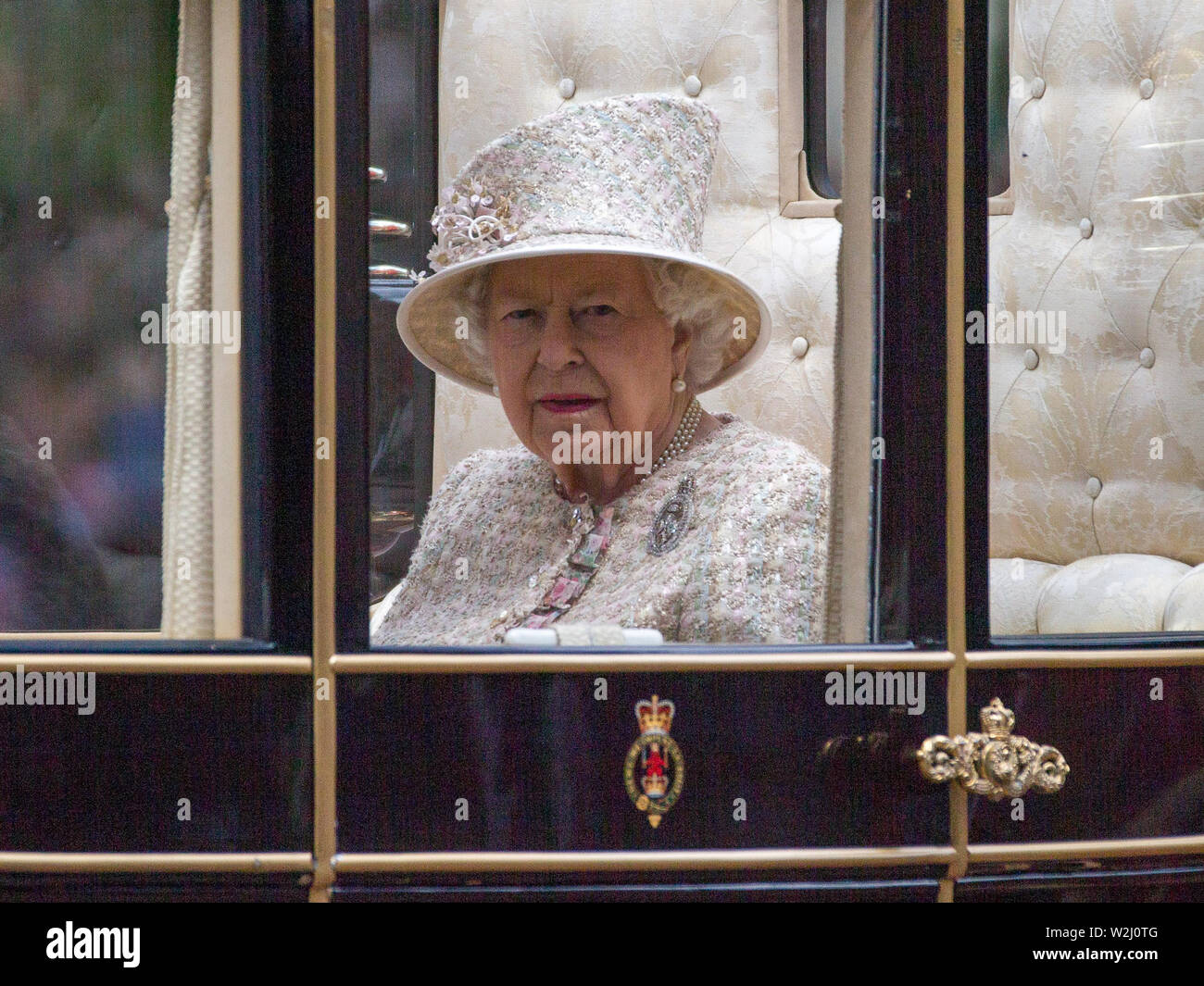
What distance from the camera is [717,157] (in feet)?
6.82

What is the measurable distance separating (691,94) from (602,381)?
2.48 feet

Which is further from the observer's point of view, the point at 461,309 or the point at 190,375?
the point at 461,309

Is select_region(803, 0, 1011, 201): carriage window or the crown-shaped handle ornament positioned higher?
select_region(803, 0, 1011, 201): carriage window

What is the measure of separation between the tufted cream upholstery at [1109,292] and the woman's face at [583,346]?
0.50 metres

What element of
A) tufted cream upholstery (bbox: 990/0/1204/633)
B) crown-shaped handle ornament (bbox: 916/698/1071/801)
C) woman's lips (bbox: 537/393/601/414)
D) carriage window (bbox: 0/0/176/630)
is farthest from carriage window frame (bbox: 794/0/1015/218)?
carriage window (bbox: 0/0/176/630)

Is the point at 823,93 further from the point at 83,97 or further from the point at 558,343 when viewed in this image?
the point at 83,97

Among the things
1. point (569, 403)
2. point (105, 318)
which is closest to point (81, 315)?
point (105, 318)

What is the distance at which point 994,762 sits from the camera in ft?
4.16

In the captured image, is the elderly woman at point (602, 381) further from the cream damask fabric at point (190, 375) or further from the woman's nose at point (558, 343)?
the cream damask fabric at point (190, 375)

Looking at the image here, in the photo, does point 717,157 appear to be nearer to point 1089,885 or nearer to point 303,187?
point 303,187

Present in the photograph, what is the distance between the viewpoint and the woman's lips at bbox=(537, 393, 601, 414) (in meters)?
1.62

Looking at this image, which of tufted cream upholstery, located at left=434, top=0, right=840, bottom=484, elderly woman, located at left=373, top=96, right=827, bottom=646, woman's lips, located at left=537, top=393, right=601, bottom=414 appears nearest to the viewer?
elderly woman, located at left=373, top=96, right=827, bottom=646

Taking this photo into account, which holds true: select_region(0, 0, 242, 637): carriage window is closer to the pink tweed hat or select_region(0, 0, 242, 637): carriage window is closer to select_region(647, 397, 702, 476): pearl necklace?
the pink tweed hat

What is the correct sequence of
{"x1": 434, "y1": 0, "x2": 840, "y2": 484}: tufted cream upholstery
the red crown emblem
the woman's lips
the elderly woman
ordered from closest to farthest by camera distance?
the red crown emblem < the elderly woman < the woman's lips < {"x1": 434, "y1": 0, "x2": 840, "y2": 484}: tufted cream upholstery
